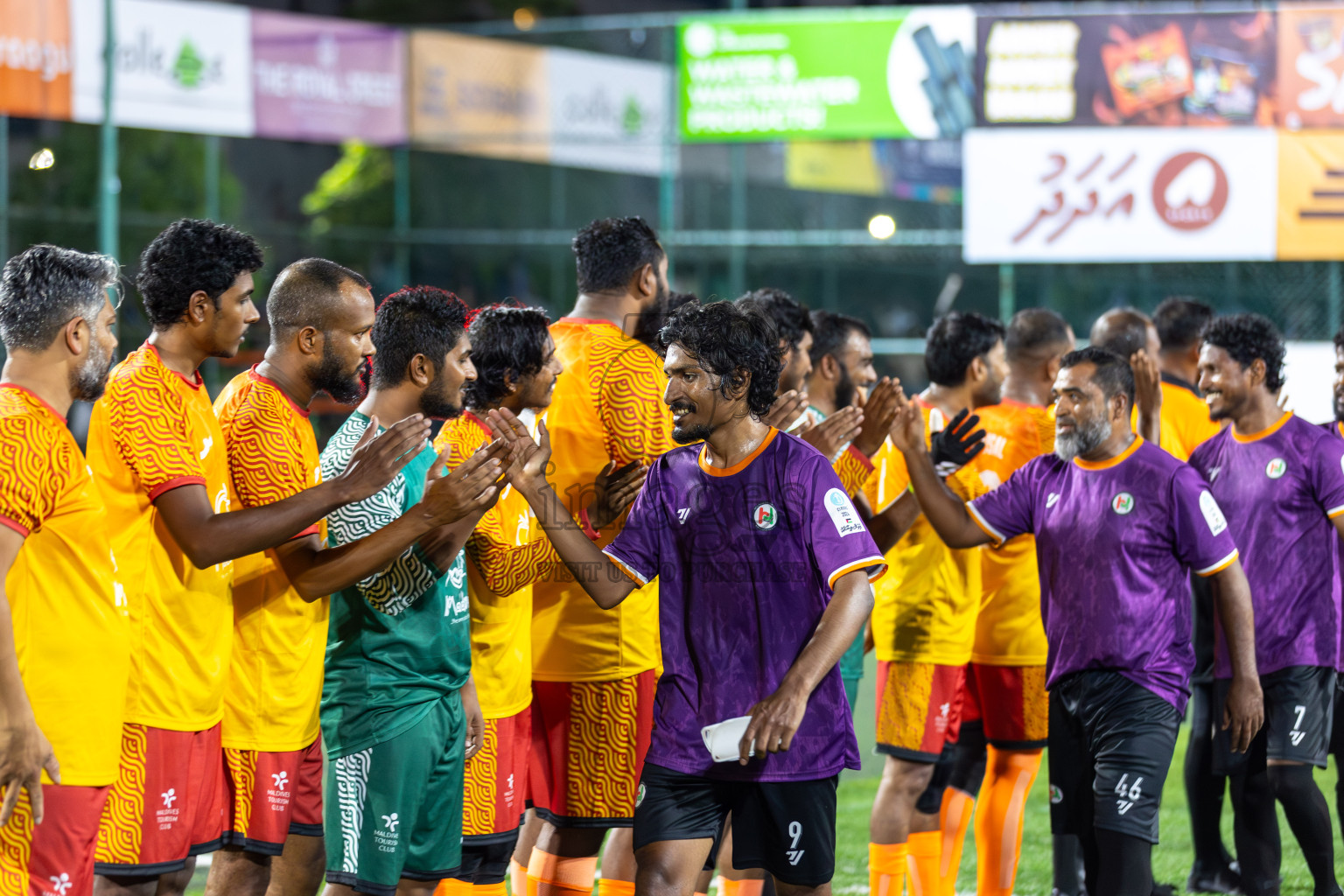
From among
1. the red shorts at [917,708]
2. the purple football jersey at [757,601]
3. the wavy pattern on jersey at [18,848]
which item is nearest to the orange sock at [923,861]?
the red shorts at [917,708]

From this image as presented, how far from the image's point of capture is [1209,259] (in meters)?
14.9

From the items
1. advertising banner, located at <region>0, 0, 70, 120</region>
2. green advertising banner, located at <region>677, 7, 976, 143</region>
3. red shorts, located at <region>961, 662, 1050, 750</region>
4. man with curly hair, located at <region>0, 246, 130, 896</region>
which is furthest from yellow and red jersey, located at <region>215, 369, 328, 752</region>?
green advertising banner, located at <region>677, 7, 976, 143</region>

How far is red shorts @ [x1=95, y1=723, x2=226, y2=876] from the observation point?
3.83 meters

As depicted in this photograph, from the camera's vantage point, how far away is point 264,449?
4113 millimetres

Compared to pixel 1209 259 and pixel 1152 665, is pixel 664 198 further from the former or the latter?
pixel 1152 665

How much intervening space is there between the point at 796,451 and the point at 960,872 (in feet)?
12.6

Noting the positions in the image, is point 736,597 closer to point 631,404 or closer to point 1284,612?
point 631,404

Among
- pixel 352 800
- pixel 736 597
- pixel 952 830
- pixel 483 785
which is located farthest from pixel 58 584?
pixel 952 830

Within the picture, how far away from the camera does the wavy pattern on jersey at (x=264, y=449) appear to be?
4098 mm

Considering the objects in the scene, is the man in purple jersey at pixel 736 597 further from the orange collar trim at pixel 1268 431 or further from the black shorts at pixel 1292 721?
the orange collar trim at pixel 1268 431

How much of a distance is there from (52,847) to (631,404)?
231 centimetres

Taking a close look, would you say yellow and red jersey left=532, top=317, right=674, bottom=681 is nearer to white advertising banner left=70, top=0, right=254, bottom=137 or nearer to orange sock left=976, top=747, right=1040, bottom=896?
orange sock left=976, top=747, right=1040, bottom=896

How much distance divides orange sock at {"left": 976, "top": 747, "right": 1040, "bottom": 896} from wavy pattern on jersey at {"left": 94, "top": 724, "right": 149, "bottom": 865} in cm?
343

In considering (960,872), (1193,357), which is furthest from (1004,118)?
(960,872)
